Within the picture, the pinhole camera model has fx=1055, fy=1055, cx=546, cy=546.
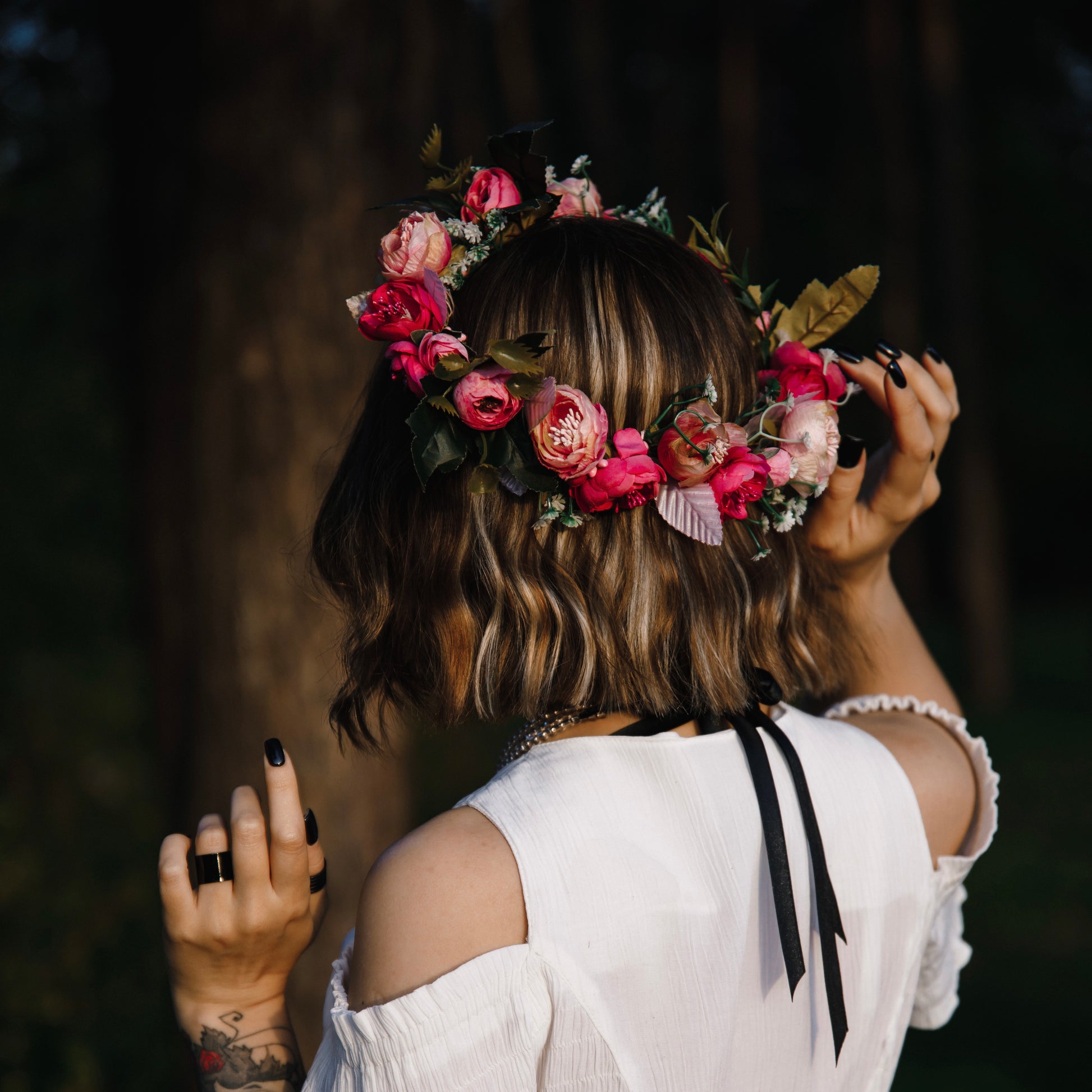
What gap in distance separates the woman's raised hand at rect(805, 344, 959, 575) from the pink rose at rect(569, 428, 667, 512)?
47cm

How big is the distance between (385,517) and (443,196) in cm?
54

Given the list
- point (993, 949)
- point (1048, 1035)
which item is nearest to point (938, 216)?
point (993, 949)

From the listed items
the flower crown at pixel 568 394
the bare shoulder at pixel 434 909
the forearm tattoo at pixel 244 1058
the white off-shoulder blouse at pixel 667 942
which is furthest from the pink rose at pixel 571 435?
the forearm tattoo at pixel 244 1058

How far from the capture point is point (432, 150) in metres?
1.59

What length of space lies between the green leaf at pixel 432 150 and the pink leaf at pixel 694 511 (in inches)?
25.3

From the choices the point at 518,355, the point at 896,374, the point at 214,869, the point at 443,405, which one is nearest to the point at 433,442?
the point at 443,405

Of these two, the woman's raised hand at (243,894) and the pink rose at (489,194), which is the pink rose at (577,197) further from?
the woman's raised hand at (243,894)

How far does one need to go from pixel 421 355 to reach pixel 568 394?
0.21 metres

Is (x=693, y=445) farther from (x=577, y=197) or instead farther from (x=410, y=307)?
(x=577, y=197)

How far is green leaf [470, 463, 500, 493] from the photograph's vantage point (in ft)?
4.42

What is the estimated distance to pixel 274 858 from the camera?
4.57ft

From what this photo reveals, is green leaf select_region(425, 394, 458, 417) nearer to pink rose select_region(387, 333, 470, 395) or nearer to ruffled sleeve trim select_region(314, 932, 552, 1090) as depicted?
pink rose select_region(387, 333, 470, 395)

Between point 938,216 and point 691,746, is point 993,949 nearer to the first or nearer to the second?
point 691,746

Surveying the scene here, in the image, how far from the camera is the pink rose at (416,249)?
4.63 ft
